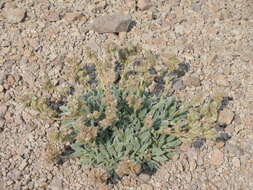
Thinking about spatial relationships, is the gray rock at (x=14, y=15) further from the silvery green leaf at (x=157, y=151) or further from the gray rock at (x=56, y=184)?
the silvery green leaf at (x=157, y=151)

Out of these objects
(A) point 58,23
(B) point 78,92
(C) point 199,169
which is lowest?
(C) point 199,169

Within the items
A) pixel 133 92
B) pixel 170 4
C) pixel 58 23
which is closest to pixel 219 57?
pixel 170 4

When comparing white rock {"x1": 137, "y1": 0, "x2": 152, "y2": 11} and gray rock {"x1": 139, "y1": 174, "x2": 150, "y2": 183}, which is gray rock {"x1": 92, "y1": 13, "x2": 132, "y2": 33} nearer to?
white rock {"x1": 137, "y1": 0, "x2": 152, "y2": 11}

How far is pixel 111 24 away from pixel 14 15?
3.12 ft

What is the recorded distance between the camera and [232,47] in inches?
171

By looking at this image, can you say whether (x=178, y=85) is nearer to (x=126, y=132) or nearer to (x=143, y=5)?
(x=126, y=132)

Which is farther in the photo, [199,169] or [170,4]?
[170,4]

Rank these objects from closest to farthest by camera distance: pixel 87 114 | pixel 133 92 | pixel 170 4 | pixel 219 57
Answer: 1. pixel 87 114
2. pixel 133 92
3. pixel 219 57
4. pixel 170 4

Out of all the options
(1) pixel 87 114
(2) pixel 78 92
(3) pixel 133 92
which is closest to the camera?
(1) pixel 87 114

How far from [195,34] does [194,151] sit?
4.38 feet

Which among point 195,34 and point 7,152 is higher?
point 195,34

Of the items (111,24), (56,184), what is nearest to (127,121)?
(56,184)

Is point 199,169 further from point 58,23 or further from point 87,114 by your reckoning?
point 58,23

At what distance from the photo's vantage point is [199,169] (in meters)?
3.53
